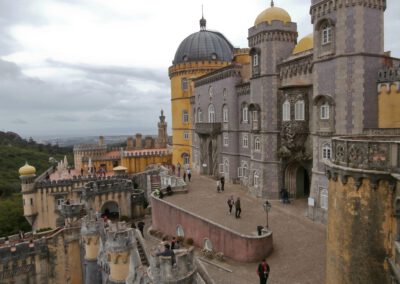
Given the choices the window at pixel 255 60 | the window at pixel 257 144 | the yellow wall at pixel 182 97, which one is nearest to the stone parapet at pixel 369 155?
the window at pixel 257 144

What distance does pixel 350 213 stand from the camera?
27.8 ft

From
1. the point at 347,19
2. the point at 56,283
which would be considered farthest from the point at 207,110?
the point at 56,283

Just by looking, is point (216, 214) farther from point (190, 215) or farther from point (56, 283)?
point (56, 283)

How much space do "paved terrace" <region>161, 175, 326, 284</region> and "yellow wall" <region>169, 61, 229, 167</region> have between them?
15.5 metres

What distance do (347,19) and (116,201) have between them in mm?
24294

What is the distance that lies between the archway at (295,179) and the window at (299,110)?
367 centimetres

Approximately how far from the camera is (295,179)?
23.0m

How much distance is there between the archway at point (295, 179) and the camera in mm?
23000

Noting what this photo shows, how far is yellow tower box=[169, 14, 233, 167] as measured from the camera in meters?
38.8

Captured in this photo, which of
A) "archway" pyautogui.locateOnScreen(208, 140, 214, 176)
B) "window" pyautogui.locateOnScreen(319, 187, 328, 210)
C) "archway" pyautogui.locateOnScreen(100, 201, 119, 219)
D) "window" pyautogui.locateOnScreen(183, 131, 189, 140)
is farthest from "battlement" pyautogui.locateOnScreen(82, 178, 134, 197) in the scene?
"window" pyautogui.locateOnScreen(319, 187, 328, 210)

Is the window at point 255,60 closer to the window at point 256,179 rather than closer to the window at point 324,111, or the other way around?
the window at point 324,111

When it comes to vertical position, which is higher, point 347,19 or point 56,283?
point 347,19

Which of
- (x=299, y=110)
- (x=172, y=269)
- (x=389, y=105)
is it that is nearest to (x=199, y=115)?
(x=299, y=110)

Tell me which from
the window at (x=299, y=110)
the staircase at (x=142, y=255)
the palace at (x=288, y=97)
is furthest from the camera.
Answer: the window at (x=299, y=110)
